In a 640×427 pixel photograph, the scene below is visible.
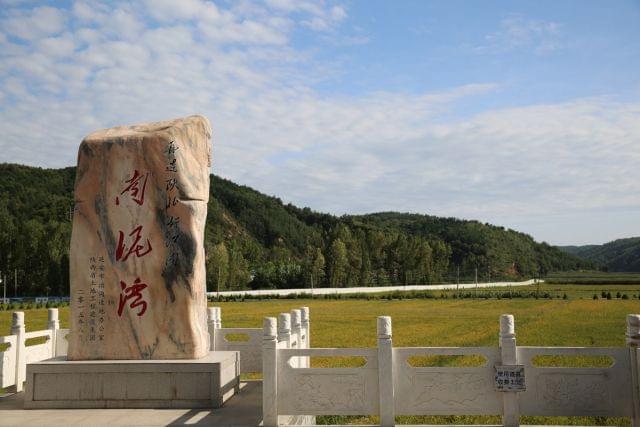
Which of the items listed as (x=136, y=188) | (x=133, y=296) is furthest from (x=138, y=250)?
→ (x=136, y=188)

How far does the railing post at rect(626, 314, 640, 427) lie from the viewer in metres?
5.82

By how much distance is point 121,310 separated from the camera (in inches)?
304

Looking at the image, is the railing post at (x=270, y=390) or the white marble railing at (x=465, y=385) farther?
the railing post at (x=270, y=390)

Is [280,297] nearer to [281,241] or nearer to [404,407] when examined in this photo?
[404,407]

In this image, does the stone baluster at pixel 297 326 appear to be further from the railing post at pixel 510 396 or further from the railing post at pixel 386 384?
the railing post at pixel 510 396

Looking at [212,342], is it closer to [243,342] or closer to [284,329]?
[243,342]

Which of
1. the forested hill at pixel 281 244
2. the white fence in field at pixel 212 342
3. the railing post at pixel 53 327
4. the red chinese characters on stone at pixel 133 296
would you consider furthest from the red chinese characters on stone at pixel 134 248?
the forested hill at pixel 281 244

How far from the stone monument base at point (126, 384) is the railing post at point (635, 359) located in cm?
471

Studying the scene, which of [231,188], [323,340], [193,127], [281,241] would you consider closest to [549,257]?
[281,241]

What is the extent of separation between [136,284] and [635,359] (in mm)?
6044

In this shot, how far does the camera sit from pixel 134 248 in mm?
7793

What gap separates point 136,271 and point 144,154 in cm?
162

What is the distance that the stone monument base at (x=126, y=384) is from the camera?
7230mm

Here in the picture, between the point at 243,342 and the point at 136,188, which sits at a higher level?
the point at 136,188
